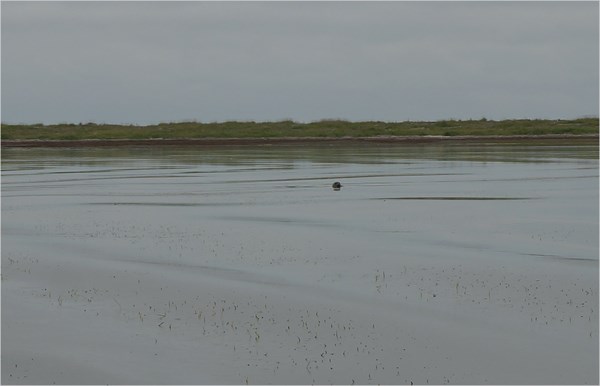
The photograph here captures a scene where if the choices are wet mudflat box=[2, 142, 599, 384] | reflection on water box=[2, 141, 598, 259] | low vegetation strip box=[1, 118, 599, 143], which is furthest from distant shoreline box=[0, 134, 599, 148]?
wet mudflat box=[2, 142, 599, 384]

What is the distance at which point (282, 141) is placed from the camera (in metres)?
92.3

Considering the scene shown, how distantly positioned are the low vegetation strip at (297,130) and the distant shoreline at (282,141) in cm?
207

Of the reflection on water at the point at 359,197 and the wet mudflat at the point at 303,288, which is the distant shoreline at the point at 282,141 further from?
the wet mudflat at the point at 303,288

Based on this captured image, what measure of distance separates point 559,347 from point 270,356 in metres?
3.59

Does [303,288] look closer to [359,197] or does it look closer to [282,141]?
[359,197]

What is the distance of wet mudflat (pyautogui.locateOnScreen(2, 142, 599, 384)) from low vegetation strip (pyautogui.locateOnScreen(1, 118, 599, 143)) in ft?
212

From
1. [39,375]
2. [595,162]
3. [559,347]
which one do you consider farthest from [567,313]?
[595,162]

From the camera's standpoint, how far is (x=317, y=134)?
323 ft

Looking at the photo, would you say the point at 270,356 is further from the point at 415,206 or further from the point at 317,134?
the point at 317,134

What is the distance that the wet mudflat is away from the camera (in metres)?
11.8

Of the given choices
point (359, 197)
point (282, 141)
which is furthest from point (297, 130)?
point (359, 197)

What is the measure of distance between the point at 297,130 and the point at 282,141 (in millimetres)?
11529

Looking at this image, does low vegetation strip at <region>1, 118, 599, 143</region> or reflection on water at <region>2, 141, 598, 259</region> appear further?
low vegetation strip at <region>1, 118, 599, 143</region>

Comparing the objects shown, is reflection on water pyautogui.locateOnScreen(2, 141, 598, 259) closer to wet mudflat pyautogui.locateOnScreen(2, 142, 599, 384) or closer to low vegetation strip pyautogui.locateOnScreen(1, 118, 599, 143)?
wet mudflat pyautogui.locateOnScreen(2, 142, 599, 384)
